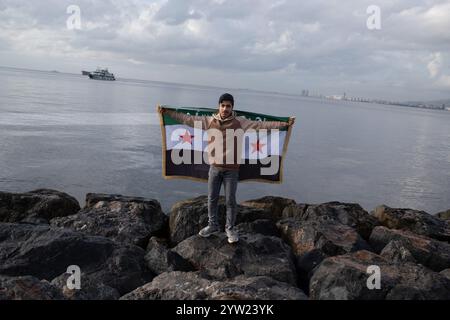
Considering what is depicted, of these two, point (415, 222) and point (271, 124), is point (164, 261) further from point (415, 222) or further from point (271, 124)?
point (415, 222)

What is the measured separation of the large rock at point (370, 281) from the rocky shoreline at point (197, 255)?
0.02m

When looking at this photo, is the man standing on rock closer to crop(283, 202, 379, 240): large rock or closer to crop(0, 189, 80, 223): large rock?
crop(283, 202, 379, 240): large rock

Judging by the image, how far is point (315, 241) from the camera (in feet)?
28.1

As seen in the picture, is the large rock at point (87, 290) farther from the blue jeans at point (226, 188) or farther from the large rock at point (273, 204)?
the large rock at point (273, 204)

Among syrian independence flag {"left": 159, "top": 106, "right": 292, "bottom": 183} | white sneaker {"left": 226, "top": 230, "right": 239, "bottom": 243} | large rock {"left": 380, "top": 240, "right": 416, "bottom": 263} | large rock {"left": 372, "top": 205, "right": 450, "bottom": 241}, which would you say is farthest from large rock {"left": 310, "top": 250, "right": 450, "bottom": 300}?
large rock {"left": 372, "top": 205, "right": 450, "bottom": 241}

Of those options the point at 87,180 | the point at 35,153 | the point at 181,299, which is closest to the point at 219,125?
the point at 181,299

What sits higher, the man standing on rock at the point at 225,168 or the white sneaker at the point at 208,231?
the man standing on rock at the point at 225,168

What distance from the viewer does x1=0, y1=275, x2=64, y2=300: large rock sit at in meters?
4.71

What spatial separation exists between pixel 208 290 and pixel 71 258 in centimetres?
288

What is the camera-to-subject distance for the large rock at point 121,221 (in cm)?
873

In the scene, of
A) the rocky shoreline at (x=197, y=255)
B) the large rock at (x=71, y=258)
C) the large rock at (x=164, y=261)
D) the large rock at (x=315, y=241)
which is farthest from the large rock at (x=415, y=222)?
the large rock at (x=71, y=258)

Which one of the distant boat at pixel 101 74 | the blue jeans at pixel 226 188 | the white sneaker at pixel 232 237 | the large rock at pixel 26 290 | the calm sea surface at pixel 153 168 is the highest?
the distant boat at pixel 101 74
